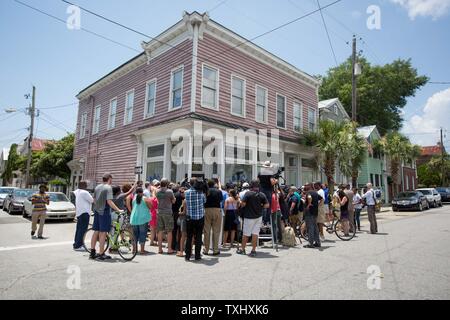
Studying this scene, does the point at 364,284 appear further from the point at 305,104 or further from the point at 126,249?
the point at 305,104

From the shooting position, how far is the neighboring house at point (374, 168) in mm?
30859

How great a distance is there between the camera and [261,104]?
54.8 ft

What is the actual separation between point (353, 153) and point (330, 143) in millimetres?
2319

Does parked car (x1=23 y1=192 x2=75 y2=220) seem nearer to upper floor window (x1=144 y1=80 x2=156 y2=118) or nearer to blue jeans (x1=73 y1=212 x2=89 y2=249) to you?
upper floor window (x1=144 y1=80 x2=156 y2=118)

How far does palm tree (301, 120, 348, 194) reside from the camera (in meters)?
17.1

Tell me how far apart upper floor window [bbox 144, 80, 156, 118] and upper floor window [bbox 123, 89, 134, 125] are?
5.79 ft

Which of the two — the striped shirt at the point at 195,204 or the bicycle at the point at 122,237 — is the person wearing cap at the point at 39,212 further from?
the striped shirt at the point at 195,204

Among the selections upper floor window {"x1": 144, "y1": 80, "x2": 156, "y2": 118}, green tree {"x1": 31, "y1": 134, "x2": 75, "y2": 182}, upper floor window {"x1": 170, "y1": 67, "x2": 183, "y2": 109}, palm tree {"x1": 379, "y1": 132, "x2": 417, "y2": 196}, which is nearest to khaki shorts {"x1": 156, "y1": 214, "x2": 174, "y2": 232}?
upper floor window {"x1": 170, "y1": 67, "x2": 183, "y2": 109}

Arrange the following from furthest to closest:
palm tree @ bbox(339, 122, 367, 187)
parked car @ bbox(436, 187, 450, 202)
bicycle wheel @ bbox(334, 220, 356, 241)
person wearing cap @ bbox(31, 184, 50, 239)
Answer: parked car @ bbox(436, 187, 450, 202) → palm tree @ bbox(339, 122, 367, 187) → bicycle wheel @ bbox(334, 220, 356, 241) → person wearing cap @ bbox(31, 184, 50, 239)

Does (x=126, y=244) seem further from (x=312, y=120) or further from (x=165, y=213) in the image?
(x=312, y=120)

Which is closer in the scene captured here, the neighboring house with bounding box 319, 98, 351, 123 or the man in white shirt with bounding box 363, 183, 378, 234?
the man in white shirt with bounding box 363, 183, 378, 234

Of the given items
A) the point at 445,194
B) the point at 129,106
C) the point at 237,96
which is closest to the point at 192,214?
the point at 237,96

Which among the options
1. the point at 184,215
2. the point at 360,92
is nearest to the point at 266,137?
the point at 184,215
